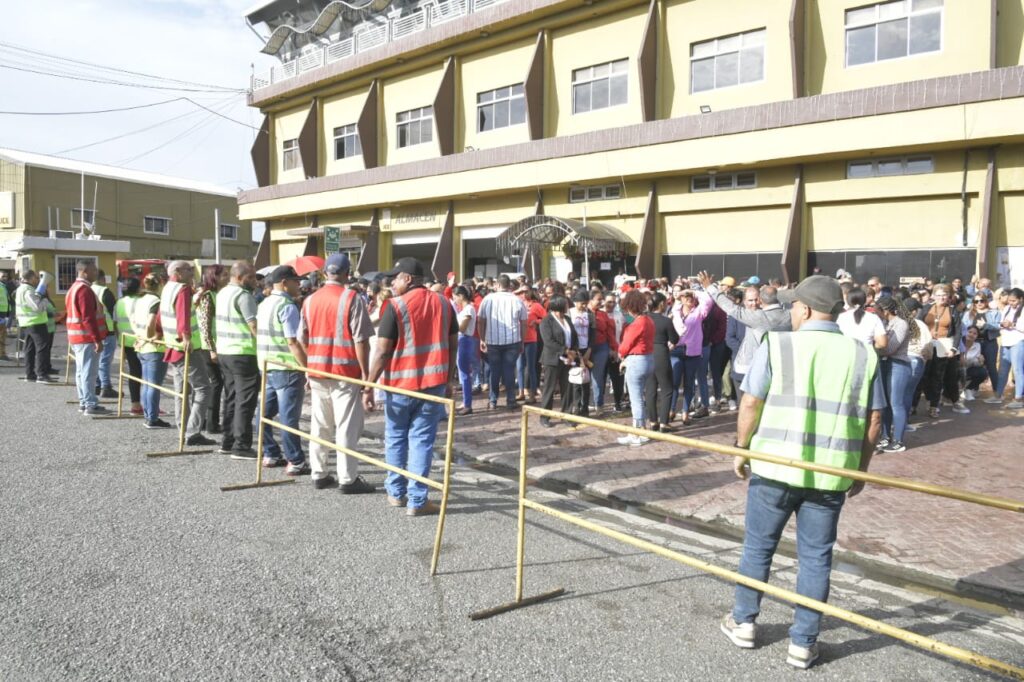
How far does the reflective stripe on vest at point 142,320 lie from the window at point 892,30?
657 inches

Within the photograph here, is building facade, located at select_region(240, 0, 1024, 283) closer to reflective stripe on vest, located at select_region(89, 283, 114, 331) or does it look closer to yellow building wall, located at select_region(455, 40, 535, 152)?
yellow building wall, located at select_region(455, 40, 535, 152)

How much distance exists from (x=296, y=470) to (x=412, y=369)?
2009 mm

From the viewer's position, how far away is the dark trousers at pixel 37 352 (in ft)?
40.3

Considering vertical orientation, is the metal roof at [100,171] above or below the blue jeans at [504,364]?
above

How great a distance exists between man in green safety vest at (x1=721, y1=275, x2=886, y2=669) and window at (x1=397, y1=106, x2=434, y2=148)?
80.8 feet

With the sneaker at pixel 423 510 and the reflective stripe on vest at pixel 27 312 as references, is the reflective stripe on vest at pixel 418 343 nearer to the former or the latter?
the sneaker at pixel 423 510

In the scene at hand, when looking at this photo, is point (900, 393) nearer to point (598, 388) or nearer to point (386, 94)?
point (598, 388)

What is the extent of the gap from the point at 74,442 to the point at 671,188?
16.8 m

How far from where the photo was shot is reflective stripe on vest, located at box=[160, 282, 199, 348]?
309 inches

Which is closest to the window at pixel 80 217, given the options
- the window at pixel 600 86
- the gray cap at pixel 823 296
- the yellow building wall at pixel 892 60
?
the window at pixel 600 86

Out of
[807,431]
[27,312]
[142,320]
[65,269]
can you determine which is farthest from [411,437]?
[65,269]

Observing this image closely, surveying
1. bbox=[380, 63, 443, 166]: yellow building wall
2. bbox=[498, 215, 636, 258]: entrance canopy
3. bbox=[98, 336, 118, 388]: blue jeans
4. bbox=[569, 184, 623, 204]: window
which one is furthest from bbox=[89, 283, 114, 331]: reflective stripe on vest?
bbox=[380, 63, 443, 166]: yellow building wall

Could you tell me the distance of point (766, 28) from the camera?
59.1 feet

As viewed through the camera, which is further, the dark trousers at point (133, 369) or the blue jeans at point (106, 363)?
the blue jeans at point (106, 363)
